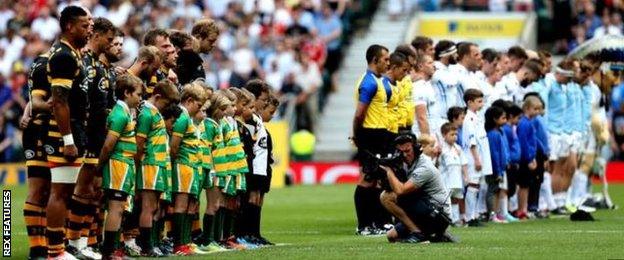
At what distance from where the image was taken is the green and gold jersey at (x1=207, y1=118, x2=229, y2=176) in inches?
664

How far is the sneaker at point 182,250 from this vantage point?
16.0 metres

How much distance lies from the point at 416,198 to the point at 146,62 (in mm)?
3795

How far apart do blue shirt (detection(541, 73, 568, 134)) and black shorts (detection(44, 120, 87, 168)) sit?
1145cm

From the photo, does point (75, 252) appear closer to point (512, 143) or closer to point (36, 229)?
point (36, 229)

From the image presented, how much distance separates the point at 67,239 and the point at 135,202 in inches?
37.6

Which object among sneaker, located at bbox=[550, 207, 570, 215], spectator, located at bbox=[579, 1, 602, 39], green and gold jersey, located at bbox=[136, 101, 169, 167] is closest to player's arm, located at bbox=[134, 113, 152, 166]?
green and gold jersey, located at bbox=[136, 101, 169, 167]

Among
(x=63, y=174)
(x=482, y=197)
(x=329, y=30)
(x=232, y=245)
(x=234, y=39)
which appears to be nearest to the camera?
(x=63, y=174)

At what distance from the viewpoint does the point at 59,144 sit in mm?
14797

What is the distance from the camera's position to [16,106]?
35.9m

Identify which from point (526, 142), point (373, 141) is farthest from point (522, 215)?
point (373, 141)

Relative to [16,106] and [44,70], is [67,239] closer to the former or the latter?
[44,70]

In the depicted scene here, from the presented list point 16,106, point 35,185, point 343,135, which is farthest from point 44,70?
point 343,135

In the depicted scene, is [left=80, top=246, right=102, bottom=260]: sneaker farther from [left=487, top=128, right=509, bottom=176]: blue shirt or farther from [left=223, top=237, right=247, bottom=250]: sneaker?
[left=487, top=128, right=509, bottom=176]: blue shirt

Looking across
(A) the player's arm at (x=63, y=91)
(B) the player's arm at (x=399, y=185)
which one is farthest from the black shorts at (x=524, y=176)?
(A) the player's arm at (x=63, y=91)
